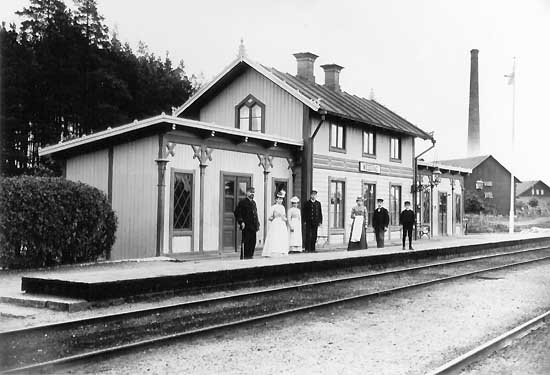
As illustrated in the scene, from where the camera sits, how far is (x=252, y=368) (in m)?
5.97

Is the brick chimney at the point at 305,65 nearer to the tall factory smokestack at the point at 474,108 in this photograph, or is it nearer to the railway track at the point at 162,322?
the railway track at the point at 162,322

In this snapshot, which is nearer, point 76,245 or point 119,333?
point 119,333

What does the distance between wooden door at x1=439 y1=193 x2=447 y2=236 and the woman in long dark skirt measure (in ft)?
40.1

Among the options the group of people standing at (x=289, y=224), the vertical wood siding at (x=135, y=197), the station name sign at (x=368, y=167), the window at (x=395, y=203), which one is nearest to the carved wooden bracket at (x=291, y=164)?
the group of people standing at (x=289, y=224)

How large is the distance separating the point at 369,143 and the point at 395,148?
7.55 feet

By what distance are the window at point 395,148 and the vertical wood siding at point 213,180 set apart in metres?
8.28

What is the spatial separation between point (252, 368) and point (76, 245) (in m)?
8.93

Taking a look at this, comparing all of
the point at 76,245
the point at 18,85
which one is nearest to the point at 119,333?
the point at 76,245

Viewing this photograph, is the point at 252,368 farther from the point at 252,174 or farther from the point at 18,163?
the point at 18,163

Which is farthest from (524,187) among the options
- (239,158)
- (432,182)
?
(239,158)

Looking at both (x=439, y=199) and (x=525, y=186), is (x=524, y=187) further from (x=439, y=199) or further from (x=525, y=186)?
(x=439, y=199)

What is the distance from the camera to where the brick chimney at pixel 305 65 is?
2434cm

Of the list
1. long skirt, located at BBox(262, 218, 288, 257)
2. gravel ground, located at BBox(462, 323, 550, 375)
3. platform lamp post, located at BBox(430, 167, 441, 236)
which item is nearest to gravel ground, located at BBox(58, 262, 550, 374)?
Answer: gravel ground, located at BBox(462, 323, 550, 375)

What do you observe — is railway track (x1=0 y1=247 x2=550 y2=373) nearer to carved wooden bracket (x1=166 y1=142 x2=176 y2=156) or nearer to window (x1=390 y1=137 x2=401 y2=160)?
carved wooden bracket (x1=166 y1=142 x2=176 y2=156)
